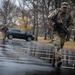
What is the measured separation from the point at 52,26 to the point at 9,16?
174ft

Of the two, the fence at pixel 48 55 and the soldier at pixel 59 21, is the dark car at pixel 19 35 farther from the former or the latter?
the soldier at pixel 59 21

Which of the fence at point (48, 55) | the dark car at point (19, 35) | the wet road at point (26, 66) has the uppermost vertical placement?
the wet road at point (26, 66)

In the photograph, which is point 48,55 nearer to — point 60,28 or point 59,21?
point 60,28

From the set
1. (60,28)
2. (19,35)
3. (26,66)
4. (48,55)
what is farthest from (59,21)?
(19,35)

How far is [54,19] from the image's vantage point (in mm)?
Answer: 9445

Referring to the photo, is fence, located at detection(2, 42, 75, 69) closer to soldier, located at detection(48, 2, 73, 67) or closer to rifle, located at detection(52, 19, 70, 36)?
soldier, located at detection(48, 2, 73, 67)

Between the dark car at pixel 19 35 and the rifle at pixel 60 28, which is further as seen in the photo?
the dark car at pixel 19 35

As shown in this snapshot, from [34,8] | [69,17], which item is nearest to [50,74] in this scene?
[69,17]

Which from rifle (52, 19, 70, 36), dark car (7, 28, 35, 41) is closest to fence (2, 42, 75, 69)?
rifle (52, 19, 70, 36)

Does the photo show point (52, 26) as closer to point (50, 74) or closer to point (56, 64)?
point (56, 64)

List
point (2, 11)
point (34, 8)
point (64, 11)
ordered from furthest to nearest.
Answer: point (2, 11) → point (34, 8) → point (64, 11)

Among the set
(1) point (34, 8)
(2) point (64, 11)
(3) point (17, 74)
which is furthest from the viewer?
(1) point (34, 8)

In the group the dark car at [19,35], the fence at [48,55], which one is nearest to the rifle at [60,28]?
the fence at [48,55]

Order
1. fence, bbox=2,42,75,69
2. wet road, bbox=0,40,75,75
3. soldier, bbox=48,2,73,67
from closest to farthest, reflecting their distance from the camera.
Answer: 1. wet road, bbox=0,40,75,75
2. soldier, bbox=48,2,73,67
3. fence, bbox=2,42,75,69
